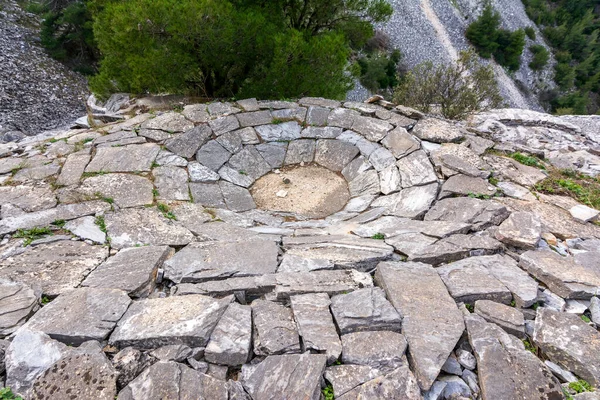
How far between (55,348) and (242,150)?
4.12m

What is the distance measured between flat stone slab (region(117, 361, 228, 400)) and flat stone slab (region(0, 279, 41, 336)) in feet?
3.44

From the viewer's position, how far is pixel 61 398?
186 centimetres

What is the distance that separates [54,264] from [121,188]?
1.53m

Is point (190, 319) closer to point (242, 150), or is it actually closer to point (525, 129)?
point (242, 150)

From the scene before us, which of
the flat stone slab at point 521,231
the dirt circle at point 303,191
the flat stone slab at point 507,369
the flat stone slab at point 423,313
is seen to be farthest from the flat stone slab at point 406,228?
the flat stone slab at point 507,369

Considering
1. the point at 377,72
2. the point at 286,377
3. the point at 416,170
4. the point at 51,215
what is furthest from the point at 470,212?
the point at 377,72

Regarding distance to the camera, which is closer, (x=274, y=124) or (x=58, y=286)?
(x=58, y=286)

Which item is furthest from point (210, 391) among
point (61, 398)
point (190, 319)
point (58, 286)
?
point (58, 286)

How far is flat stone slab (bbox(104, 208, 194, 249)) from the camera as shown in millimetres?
3455

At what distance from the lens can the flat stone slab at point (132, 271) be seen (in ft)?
9.05

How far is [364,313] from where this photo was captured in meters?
2.44

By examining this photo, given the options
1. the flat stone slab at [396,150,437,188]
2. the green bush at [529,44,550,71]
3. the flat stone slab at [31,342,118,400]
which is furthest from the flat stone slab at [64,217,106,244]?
the green bush at [529,44,550,71]

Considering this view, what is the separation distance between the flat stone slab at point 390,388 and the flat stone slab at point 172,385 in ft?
2.33

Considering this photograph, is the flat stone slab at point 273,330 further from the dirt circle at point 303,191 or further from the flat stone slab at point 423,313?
the dirt circle at point 303,191
